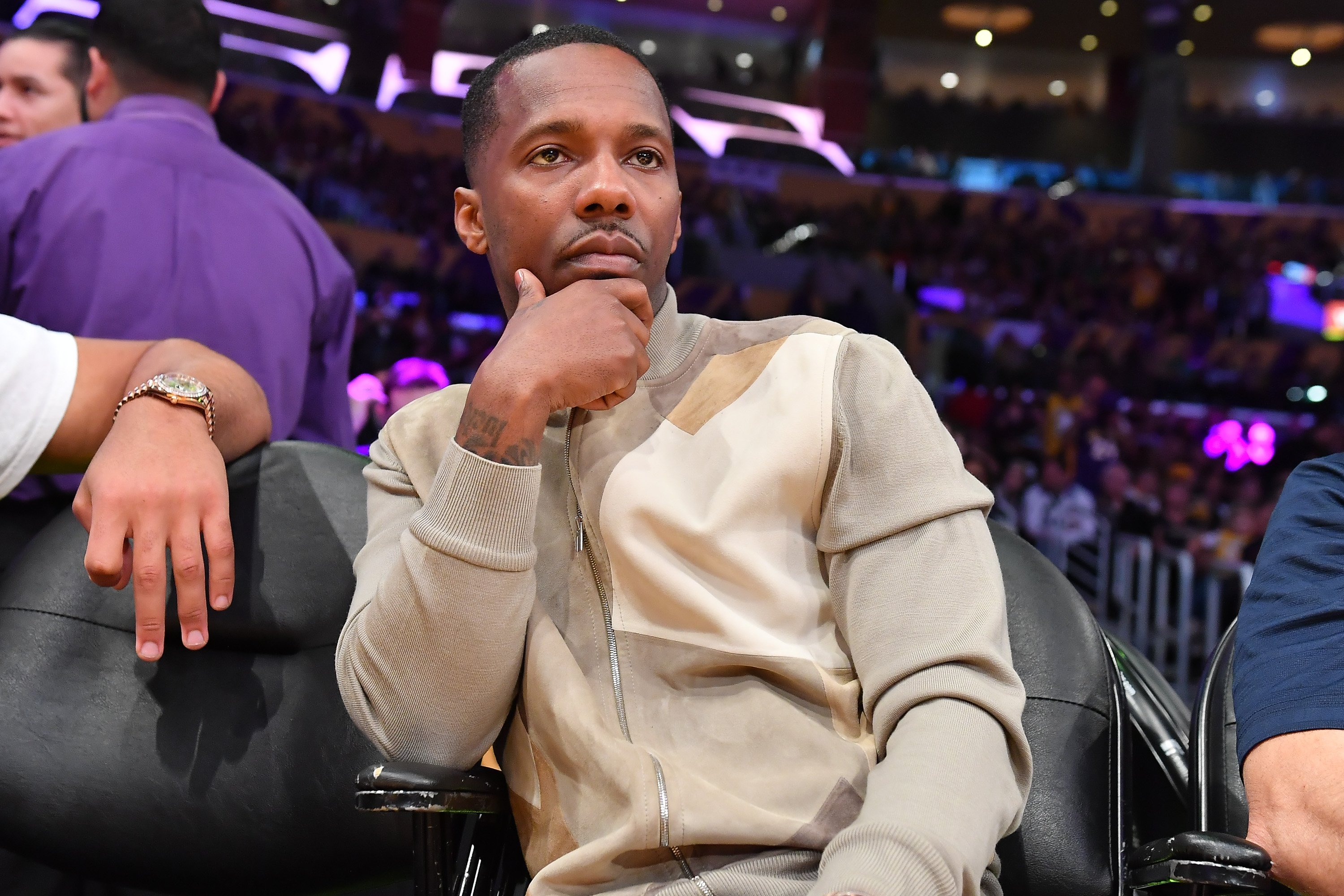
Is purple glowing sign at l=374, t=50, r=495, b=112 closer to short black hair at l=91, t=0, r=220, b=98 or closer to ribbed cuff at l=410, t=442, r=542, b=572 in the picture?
short black hair at l=91, t=0, r=220, b=98

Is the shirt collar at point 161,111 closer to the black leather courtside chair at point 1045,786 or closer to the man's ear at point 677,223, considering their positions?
the man's ear at point 677,223

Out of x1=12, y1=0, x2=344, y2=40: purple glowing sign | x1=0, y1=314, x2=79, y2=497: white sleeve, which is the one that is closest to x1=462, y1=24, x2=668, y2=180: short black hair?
x1=0, y1=314, x2=79, y2=497: white sleeve

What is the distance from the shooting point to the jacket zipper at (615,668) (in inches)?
44.6

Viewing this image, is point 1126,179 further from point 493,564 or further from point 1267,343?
point 493,564

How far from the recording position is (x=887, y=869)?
0.97 metres

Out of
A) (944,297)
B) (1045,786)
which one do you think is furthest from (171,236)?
(944,297)

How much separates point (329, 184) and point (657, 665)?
12680 mm

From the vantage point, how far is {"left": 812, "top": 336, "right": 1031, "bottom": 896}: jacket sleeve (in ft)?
3.28

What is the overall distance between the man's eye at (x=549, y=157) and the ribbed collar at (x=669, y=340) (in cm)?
20

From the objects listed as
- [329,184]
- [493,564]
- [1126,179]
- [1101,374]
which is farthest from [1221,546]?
[1126,179]

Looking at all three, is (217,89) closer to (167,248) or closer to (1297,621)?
(167,248)

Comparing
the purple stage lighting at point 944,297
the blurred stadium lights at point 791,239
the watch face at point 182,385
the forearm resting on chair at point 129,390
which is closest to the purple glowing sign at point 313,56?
the blurred stadium lights at point 791,239

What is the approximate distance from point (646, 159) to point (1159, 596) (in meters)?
4.87

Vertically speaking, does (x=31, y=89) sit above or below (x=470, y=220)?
above
